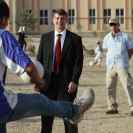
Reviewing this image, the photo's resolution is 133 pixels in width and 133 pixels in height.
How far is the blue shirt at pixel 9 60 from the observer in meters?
5.27

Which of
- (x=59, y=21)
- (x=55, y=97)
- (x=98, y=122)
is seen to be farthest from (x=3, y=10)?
(x=98, y=122)

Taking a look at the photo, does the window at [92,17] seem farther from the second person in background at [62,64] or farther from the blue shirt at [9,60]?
the blue shirt at [9,60]

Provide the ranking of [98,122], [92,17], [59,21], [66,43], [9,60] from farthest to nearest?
[92,17]
[98,122]
[66,43]
[59,21]
[9,60]

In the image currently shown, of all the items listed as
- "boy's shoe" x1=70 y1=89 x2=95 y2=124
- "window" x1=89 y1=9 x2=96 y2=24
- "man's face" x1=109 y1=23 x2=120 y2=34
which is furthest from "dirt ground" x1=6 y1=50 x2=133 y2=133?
"window" x1=89 y1=9 x2=96 y2=24

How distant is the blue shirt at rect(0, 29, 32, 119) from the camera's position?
527cm

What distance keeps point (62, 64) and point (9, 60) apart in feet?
8.04

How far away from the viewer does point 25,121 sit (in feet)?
34.7

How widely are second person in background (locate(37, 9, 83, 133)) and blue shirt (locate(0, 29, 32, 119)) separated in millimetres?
2287

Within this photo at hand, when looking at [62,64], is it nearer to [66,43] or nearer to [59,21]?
[66,43]

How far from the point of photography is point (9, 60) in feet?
17.5

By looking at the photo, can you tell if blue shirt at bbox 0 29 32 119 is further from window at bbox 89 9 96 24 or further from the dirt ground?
window at bbox 89 9 96 24

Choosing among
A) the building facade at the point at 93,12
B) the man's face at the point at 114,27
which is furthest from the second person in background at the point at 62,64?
the building facade at the point at 93,12

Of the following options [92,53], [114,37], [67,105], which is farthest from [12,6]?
[67,105]

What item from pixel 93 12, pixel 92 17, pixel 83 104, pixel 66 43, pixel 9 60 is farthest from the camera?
pixel 93 12
